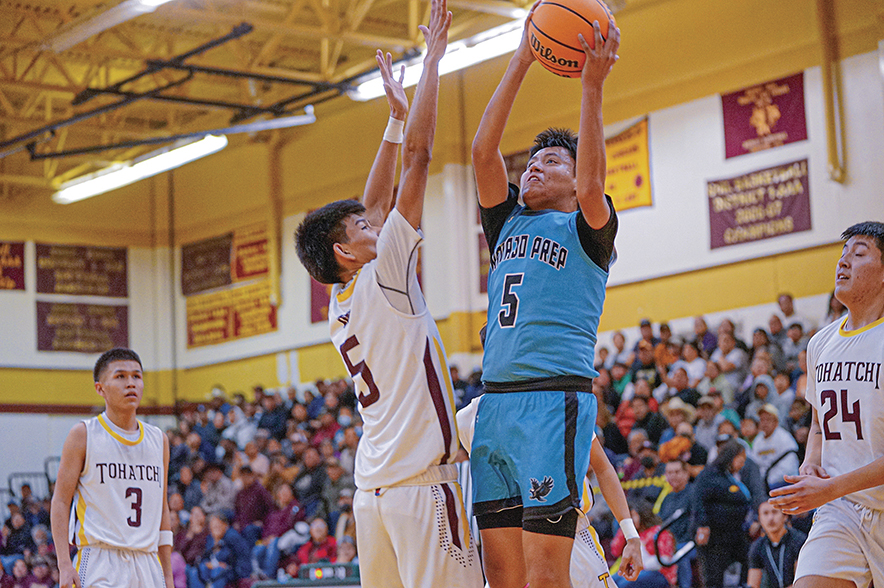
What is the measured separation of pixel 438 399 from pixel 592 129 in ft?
→ 3.96

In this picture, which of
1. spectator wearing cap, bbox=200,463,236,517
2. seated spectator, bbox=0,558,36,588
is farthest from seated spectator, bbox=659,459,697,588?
seated spectator, bbox=0,558,36,588

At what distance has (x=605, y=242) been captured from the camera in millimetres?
4152

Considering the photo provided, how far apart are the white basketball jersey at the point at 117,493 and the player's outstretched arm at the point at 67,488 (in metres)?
0.04

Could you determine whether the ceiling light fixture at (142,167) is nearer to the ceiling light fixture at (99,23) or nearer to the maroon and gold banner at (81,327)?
the maroon and gold banner at (81,327)

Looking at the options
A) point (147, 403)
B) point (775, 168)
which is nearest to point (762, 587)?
point (775, 168)

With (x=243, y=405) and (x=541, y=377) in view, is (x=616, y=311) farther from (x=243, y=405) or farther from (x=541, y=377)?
(x=541, y=377)

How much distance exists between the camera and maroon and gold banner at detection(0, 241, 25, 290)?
21.0m

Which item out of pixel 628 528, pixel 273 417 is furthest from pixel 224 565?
pixel 628 528

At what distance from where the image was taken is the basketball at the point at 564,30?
422 centimetres

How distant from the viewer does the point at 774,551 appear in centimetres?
856

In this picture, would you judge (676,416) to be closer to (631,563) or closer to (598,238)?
(631,563)

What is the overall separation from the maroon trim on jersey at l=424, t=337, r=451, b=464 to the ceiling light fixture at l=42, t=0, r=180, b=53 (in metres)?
8.37

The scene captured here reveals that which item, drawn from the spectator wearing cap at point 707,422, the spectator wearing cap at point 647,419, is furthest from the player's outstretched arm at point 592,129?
the spectator wearing cap at point 647,419

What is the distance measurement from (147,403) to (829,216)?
13.7 metres
